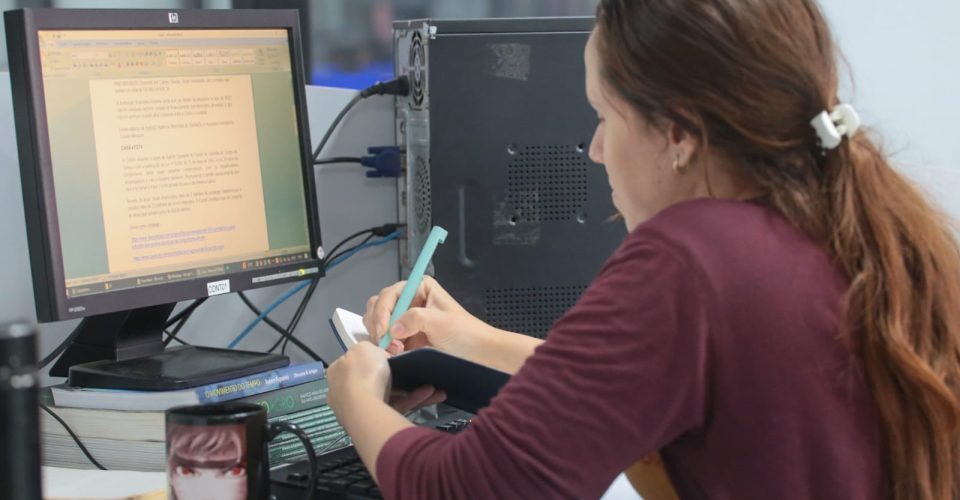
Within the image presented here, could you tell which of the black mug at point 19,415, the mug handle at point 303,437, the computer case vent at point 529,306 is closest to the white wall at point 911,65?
the computer case vent at point 529,306

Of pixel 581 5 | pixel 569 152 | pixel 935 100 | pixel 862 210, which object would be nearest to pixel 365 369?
pixel 862 210

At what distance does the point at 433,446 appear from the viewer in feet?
2.91

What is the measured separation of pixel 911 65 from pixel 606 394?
1546 mm

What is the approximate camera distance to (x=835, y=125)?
2.92 feet

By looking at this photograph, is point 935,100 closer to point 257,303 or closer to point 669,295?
point 257,303

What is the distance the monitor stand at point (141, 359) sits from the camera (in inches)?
46.9

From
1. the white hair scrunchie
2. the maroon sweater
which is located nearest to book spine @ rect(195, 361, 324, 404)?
the maroon sweater

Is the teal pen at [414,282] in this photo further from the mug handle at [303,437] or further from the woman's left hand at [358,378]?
the mug handle at [303,437]

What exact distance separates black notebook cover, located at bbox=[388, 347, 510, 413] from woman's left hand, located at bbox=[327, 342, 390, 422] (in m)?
0.02

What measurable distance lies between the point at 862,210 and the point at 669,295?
192 mm

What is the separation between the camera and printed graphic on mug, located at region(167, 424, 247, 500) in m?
0.90

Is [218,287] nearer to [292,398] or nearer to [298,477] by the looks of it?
[292,398]

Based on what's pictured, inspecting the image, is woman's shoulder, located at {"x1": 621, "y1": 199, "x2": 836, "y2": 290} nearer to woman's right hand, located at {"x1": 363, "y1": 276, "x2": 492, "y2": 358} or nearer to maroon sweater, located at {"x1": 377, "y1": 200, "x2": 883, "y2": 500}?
maroon sweater, located at {"x1": 377, "y1": 200, "x2": 883, "y2": 500}

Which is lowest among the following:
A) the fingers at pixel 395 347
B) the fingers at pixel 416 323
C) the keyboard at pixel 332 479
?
the keyboard at pixel 332 479
